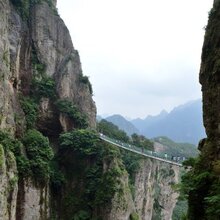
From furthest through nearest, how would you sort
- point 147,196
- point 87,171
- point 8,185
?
point 147,196 < point 87,171 < point 8,185

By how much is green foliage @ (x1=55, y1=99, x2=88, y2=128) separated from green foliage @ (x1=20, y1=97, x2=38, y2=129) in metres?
2.73

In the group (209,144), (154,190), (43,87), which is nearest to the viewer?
(209,144)

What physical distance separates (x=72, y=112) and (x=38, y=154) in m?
8.91

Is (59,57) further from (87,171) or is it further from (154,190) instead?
(154,190)

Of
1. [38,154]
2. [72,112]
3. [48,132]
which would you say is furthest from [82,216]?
[72,112]

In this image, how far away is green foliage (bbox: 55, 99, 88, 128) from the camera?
3806cm

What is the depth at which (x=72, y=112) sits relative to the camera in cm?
3831

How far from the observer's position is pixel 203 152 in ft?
38.5

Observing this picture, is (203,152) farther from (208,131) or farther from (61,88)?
(61,88)

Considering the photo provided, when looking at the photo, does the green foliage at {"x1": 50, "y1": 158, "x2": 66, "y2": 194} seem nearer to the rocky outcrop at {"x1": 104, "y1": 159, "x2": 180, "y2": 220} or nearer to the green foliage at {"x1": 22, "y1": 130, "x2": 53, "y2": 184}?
the green foliage at {"x1": 22, "y1": 130, "x2": 53, "y2": 184}

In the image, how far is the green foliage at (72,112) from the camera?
3806cm

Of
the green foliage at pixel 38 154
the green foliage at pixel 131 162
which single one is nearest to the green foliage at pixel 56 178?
the green foliage at pixel 38 154

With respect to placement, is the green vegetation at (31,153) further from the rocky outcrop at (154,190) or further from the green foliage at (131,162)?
the green foliage at (131,162)

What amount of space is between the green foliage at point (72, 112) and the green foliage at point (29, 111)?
108 inches
